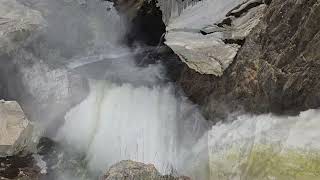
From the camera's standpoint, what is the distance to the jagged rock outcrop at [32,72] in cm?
934

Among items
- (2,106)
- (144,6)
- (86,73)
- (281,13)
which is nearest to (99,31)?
(144,6)

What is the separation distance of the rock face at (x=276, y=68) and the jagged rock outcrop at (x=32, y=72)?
3381 mm

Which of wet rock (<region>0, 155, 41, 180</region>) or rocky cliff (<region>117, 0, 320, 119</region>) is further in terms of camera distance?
wet rock (<region>0, 155, 41, 180</region>)

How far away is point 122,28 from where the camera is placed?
1229 centimetres

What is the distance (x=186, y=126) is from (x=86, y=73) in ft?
9.92

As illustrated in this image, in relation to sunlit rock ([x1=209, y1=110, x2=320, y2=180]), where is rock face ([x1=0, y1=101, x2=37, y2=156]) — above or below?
below

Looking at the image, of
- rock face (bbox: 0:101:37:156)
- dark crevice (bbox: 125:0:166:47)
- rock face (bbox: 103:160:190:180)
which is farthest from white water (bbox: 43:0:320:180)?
dark crevice (bbox: 125:0:166:47)

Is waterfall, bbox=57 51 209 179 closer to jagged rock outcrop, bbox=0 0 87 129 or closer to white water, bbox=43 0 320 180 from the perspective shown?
white water, bbox=43 0 320 180

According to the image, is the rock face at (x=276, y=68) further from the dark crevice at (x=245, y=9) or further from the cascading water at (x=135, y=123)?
the dark crevice at (x=245, y=9)

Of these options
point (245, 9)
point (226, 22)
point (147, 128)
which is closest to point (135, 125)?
point (147, 128)

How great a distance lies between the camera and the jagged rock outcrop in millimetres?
9344

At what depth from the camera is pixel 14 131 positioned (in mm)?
8281

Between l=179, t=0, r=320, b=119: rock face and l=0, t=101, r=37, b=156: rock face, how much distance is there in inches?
143

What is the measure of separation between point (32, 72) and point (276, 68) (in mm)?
5866
